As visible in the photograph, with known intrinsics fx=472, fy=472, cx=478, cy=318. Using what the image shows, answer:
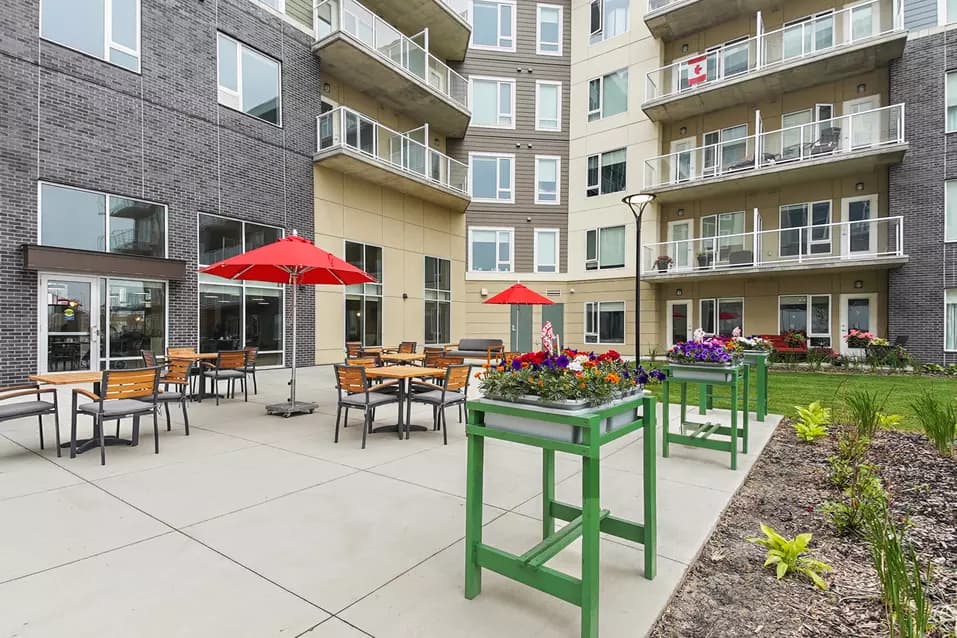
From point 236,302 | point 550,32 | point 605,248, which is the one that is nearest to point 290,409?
point 236,302

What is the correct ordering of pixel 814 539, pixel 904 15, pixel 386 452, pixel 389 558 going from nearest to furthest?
pixel 389 558
pixel 814 539
pixel 386 452
pixel 904 15

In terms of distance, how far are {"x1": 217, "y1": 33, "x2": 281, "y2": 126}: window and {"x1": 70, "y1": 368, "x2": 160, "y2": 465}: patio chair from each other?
994cm

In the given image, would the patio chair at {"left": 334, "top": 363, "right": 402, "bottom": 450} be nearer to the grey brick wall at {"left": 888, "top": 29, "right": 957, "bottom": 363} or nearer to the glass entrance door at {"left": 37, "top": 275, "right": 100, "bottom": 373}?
the glass entrance door at {"left": 37, "top": 275, "right": 100, "bottom": 373}

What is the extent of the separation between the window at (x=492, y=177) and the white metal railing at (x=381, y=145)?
2.39 metres

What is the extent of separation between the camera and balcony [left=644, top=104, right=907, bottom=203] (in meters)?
14.2

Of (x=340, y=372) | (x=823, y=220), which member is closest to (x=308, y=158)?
(x=340, y=372)

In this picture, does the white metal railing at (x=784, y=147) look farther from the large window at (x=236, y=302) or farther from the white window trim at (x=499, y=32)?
the large window at (x=236, y=302)

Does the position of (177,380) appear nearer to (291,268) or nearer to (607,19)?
(291,268)

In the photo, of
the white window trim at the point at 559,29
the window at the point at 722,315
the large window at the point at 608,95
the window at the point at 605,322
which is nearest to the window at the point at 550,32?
the white window trim at the point at 559,29

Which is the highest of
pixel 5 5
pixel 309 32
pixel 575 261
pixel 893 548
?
pixel 309 32

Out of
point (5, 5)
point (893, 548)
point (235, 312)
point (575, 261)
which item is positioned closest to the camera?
point (893, 548)

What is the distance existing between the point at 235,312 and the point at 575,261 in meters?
13.9

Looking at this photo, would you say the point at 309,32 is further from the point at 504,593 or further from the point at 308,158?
the point at 504,593

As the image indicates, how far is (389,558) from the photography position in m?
2.80
